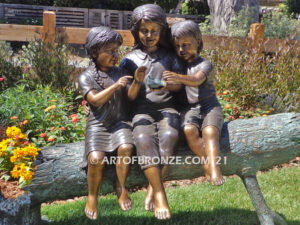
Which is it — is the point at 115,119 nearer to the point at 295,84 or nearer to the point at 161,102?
the point at 161,102

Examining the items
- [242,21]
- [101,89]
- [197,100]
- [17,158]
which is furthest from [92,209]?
[242,21]

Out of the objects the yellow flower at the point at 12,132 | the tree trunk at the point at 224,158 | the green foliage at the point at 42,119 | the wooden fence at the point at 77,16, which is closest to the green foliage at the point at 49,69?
the green foliage at the point at 42,119

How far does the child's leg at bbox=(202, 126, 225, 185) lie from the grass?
1.36 m

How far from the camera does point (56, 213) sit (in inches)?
153

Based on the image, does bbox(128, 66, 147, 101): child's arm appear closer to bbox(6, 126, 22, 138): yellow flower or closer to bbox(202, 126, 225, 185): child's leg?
bbox(202, 126, 225, 185): child's leg

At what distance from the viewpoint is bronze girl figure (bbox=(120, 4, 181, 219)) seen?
8.05 ft

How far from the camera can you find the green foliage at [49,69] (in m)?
5.75

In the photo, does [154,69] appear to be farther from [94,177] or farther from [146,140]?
[94,177]

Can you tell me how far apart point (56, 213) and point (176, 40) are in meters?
2.43

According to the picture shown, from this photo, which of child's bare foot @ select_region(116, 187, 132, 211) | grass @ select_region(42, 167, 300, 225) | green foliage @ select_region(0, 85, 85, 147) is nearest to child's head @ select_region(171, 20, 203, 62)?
child's bare foot @ select_region(116, 187, 132, 211)

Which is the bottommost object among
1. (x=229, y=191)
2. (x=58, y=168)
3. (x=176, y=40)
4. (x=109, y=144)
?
(x=229, y=191)

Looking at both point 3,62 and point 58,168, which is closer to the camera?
point 58,168

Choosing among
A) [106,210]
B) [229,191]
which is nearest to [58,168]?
[106,210]

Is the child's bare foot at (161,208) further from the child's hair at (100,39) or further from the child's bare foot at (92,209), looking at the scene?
the child's hair at (100,39)
